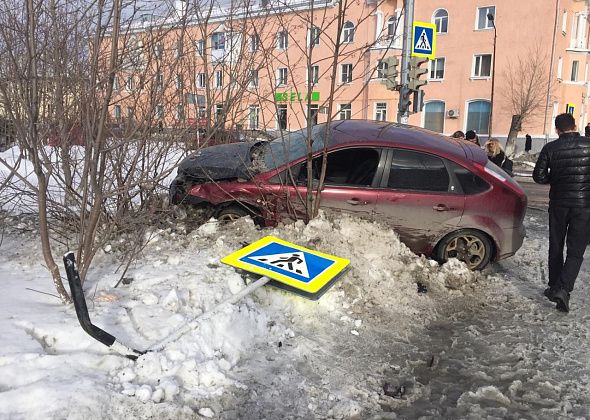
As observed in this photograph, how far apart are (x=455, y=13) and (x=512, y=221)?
33.1 metres

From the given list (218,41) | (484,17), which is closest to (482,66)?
(484,17)

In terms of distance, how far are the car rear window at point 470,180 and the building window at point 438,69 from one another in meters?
32.5

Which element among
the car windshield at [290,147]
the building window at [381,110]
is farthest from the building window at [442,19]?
the car windshield at [290,147]

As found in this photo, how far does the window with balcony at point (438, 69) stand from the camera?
35875 mm

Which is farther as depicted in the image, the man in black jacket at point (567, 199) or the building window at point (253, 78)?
the building window at point (253, 78)

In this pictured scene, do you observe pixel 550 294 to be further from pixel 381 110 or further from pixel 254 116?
pixel 381 110

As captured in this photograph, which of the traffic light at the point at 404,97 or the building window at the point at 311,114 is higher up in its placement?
the traffic light at the point at 404,97

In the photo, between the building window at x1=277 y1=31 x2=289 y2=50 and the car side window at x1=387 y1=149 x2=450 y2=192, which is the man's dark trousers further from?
the building window at x1=277 y1=31 x2=289 y2=50

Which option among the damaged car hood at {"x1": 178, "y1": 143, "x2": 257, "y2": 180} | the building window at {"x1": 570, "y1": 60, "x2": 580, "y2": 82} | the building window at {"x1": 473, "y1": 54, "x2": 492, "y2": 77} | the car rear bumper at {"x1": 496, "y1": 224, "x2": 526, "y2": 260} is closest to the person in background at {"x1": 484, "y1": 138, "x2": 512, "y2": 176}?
the car rear bumper at {"x1": 496, "y1": 224, "x2": 526, "y2": 260}

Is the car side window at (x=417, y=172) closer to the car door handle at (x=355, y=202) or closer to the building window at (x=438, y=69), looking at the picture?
the car door handle at (x=355, y=202)

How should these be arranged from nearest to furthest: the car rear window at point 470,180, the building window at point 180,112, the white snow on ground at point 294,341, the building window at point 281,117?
the white snow on ground at point 294,341
the building window at point 180,112
the car rear window at point 470,180
the building window at point 281,117

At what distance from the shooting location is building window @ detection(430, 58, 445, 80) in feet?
118

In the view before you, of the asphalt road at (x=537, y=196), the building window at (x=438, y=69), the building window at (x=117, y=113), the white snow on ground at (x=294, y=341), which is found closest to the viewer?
the white snow on ground at (x=294, y=341)

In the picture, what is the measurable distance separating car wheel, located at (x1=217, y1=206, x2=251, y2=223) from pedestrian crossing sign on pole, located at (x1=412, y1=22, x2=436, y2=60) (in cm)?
601
